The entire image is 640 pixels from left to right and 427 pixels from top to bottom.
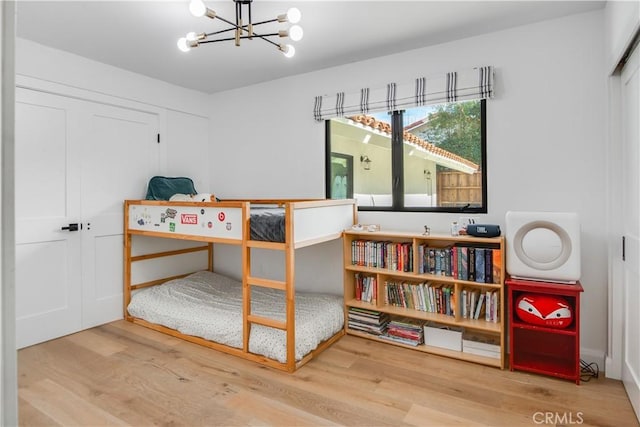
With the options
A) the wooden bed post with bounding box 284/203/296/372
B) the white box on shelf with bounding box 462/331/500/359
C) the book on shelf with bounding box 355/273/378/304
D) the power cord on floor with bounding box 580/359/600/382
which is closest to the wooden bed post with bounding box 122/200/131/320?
the wooden bed post with bounding box 284/203/296/372

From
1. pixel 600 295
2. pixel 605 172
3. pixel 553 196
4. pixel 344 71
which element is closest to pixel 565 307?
pixel 600 295

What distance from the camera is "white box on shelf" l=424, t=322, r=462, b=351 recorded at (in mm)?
2660

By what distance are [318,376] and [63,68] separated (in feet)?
10.4

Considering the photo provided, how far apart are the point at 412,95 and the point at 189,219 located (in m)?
2.10

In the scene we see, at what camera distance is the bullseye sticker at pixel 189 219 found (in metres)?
2.91

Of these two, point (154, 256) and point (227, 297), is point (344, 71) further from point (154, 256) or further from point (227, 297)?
point (154, 256)

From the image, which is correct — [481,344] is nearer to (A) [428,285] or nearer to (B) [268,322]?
(A) [428,285]

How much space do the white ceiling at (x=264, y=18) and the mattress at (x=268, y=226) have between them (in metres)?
1.35

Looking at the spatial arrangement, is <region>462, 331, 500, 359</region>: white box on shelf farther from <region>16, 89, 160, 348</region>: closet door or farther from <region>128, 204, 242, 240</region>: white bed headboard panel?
<region>16, 89, 160, 348</region>: closet door

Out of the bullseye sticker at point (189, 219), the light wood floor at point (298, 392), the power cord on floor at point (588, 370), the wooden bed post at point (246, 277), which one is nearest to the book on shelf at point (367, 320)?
the light wood floor at point (298, 392)

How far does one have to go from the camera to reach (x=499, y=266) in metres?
2.45

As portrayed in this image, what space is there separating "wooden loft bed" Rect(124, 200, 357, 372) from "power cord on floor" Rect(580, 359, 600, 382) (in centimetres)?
169

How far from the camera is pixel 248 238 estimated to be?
2605 mm

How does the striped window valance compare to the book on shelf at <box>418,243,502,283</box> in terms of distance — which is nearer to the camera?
the book on shelf at <box>418,243,502,283</box>
